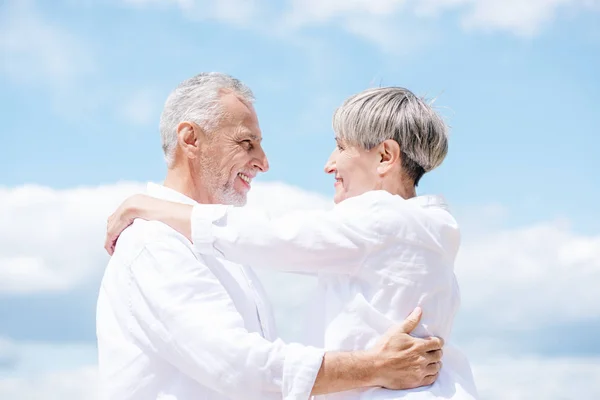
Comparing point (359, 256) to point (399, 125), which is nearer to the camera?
point (359, 256)

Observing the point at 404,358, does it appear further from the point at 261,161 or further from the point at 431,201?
the point at 261,161

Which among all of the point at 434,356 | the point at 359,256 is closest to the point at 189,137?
the point at 359,256

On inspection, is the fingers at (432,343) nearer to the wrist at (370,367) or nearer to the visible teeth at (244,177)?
the wrist at (370,367)

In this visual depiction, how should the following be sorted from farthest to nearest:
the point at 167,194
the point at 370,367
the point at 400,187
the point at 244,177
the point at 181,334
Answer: the point at 244,177
the point at 167,194
the point at 400,187
the point at 181,334
the point at 370,367

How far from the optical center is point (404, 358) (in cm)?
317

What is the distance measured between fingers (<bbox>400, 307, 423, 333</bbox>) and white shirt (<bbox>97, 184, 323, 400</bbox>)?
1.19 ft

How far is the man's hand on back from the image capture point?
315 centimetres

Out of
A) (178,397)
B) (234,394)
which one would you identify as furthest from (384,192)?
(178,397)

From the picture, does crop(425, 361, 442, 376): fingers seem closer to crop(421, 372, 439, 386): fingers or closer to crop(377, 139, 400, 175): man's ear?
crop(421, 372, 439, 386): fingers

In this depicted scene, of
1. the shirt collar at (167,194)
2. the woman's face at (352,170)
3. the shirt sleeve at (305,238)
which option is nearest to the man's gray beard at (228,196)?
the shirt collar at (167,194)

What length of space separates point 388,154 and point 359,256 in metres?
0.51

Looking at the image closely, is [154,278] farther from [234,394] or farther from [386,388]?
[386,388]

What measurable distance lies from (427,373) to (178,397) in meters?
1.12

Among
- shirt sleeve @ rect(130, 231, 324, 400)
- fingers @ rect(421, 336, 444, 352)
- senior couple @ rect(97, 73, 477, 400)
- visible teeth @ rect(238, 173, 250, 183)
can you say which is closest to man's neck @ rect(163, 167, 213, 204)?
visible teeth @ rect(238, 173, 250, 183)
